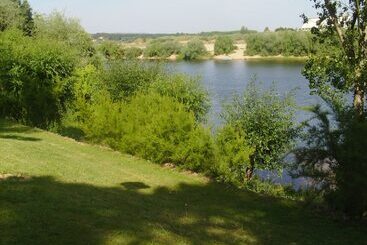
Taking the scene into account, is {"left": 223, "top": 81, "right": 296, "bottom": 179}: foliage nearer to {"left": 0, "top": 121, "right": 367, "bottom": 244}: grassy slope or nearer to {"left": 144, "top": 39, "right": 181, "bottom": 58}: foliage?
{"left": 0, "top": 121, "right": 367, "bottom": 244}: grassy slope

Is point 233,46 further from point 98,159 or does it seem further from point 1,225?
point 1,225

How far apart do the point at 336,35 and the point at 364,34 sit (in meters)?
0.89

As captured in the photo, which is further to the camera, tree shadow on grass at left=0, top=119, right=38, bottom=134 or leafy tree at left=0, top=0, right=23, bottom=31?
leafy tree at left=0, top=0, right=23, bottom=31

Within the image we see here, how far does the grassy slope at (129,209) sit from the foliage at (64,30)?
34485mm

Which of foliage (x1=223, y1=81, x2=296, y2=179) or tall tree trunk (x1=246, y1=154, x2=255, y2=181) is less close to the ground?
foliage (x1=223, y1=81, x2=296, y2=179)

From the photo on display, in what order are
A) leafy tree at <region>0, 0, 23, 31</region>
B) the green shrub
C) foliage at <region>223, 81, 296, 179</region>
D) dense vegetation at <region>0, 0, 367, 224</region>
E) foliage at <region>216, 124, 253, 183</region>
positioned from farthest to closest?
leafy tree at <region>0, 0, 23, 31</region>, foliage at <region>223, 81, 296, 179</region>, the green shrub, foliage at <region>216, 124, 253, 183</region>, dense vegetation at <region>0, 0, 367, 224</region>

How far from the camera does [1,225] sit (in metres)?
5.78

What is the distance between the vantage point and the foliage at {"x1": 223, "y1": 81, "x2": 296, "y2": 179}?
15547 millimetres

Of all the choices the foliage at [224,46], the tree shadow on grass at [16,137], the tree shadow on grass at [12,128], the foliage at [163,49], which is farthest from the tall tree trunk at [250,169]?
the foliage at [224,46]

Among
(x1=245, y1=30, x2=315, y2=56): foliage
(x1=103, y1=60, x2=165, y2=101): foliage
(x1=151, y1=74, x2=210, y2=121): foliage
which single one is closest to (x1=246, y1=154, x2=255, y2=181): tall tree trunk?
(x1=151, y1=74, x2=210, y2=121): foliage

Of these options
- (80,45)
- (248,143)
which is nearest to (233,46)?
(80,45)

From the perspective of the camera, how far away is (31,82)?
18922 mm

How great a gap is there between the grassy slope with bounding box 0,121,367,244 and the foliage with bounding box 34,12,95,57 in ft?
113

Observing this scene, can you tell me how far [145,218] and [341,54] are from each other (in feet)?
20.7
